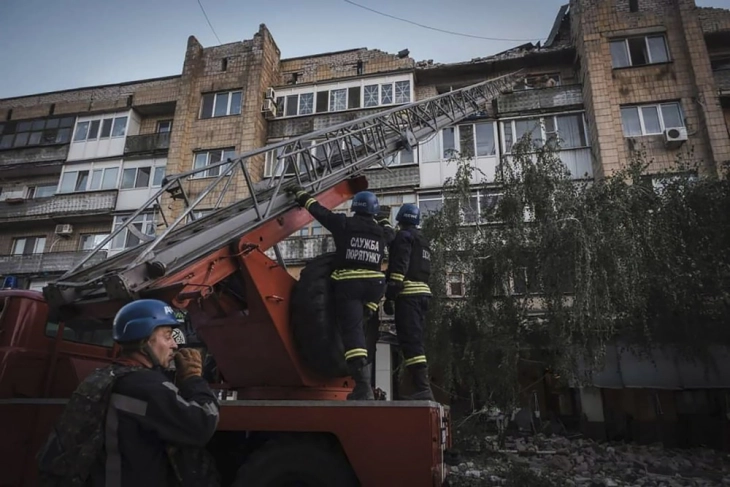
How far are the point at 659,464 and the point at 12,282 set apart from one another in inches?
424

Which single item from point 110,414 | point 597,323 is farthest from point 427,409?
point 597,323

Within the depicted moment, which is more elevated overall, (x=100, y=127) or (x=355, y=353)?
(x=100, y=127)

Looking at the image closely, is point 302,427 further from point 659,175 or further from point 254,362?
point 659,175

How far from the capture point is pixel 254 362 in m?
4.53

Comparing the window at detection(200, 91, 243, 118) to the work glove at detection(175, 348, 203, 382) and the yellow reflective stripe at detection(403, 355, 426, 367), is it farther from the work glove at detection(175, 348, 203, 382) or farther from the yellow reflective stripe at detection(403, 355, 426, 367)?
the work glove at detection(175, 348, 203, 382)

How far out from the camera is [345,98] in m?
18.6

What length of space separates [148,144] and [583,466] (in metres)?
19.7

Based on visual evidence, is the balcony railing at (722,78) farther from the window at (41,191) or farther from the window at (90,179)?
the window at (41,191)

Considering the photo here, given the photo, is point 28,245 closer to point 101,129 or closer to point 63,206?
point 63,206

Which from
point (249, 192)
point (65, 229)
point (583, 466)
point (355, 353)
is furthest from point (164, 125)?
point (583, 466)

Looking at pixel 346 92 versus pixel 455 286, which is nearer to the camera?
pixel 455 286

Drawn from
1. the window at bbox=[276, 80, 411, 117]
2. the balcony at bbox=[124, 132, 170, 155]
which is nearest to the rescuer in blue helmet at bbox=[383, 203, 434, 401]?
the window at bbox=[276, 80, 411, 117]

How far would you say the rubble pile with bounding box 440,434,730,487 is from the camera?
6.66 meters

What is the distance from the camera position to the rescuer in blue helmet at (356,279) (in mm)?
4223
